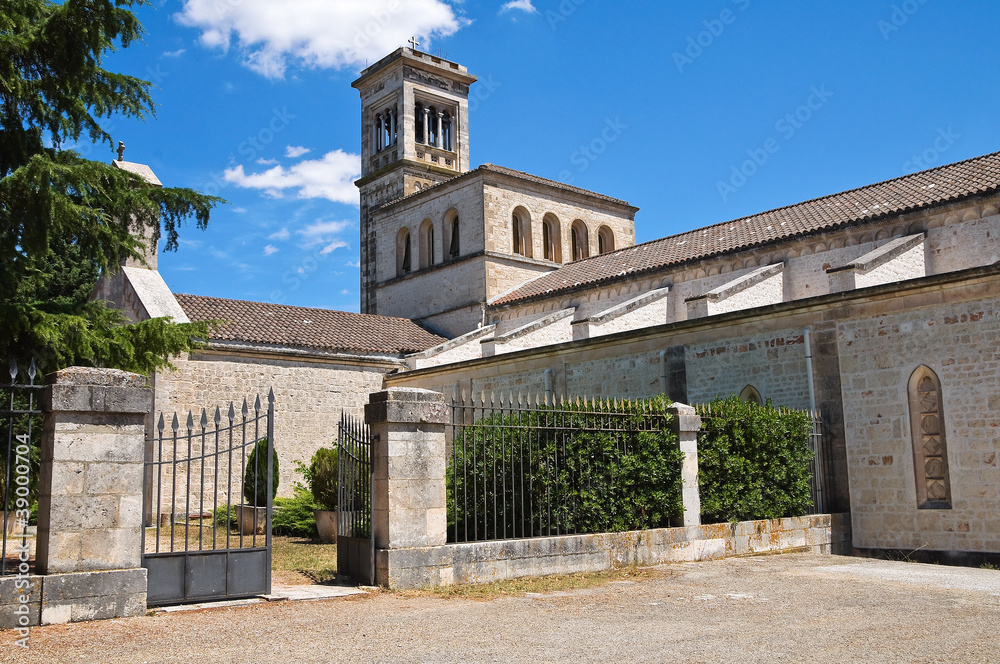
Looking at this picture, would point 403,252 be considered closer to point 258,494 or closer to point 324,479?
point 258,494

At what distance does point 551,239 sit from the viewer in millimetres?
29375

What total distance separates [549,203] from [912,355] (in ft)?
59.4

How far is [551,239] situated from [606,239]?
2414mm

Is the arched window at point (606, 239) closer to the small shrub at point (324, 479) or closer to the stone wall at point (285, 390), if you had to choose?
the stone wall at point (285, 390)

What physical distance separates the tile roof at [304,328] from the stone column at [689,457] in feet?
40.3

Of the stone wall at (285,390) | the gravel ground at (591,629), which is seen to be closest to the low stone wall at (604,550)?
the gravel ground at (591,629)

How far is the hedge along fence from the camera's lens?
378 inches

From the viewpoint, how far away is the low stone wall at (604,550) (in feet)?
27.5

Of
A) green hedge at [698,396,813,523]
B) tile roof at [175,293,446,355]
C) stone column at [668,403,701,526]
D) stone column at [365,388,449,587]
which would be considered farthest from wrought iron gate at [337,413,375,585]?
tile roof at [175,293,446,355]

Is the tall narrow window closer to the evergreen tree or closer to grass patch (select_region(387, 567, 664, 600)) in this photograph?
the evergreen tree

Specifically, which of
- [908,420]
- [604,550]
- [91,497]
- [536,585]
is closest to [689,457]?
[604,550]

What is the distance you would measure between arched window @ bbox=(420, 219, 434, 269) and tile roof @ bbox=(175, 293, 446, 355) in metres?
4.55

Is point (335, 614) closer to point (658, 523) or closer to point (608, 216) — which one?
point (658, 523)

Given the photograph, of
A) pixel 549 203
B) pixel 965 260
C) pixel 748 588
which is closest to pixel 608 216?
pixel 549 203
